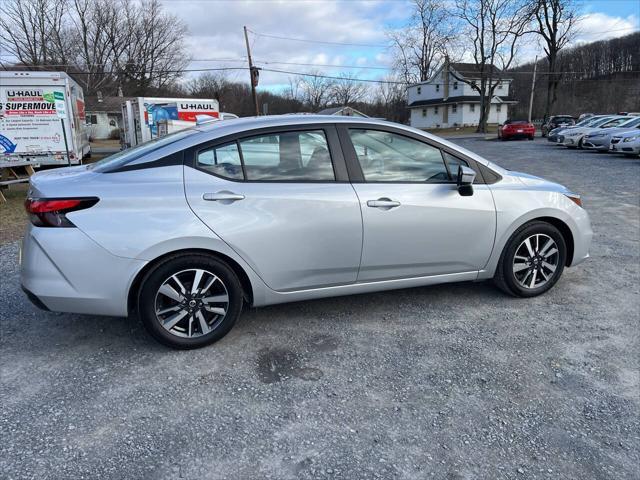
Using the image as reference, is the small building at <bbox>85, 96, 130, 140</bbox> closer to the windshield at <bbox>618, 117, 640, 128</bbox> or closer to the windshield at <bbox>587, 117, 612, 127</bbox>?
the windshield at <bbox>587, 117, 612, 127</bbox>

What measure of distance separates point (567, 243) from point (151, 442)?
3.82 meters

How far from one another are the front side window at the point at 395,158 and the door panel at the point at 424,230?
94mm

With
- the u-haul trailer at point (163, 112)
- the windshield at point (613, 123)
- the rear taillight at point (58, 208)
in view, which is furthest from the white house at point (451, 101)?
the rear taillight at point (58, 208)

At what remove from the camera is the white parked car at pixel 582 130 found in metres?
20.1

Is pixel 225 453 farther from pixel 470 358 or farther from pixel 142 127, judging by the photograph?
pixel 142 127

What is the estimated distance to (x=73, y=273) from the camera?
2.90 meters

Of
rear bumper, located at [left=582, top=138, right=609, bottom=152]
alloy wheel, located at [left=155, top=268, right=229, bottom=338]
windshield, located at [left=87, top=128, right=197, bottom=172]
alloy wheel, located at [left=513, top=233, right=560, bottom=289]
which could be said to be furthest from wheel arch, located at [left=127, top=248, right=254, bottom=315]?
rear bumper, located at [left=582, top=138, right=609, bottom=152]

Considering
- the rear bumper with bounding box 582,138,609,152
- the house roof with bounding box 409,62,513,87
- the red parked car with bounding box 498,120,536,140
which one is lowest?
the rear bumper with bounding box 582,138,609,152

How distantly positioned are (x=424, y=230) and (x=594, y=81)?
72996 mm

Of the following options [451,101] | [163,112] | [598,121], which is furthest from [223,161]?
[451,101]

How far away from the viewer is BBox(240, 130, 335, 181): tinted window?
3.25 meters

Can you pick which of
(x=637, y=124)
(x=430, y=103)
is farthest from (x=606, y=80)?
(x=637, y=124)

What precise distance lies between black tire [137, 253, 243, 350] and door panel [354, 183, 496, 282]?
1.00 m

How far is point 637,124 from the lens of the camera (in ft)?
58.5
